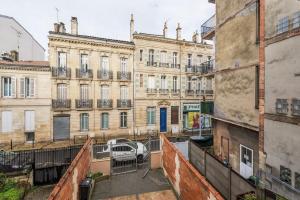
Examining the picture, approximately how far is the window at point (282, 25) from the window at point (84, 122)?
67.1 ft

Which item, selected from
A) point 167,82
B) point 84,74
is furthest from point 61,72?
point 167,82

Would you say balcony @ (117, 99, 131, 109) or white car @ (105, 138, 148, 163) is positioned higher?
balcony @ (117, 99, 131, 109)

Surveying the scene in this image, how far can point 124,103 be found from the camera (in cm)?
2430

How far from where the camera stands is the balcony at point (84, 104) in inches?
875

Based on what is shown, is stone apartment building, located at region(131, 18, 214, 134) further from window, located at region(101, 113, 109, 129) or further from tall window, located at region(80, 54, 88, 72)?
tall window, located at region(80, 54, 88, 72)

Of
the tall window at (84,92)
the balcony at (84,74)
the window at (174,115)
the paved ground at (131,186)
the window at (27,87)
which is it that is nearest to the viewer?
the paved ground at (131,186)

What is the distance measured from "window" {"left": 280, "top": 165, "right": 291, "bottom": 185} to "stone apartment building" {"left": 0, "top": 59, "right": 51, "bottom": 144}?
21.6 meters

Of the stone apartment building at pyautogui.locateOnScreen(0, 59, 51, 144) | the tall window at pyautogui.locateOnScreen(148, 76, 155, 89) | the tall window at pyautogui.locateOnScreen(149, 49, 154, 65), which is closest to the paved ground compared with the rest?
the stone apartment building at pyautogui.locateOnScreen(0, 59, 51, 144)

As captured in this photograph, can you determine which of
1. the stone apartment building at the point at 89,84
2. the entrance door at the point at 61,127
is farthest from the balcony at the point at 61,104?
the entrance door at the point at 61,127

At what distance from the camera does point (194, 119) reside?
2773 centimetres

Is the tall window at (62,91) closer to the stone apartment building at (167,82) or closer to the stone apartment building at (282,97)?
the stone apartment building at (167,82)

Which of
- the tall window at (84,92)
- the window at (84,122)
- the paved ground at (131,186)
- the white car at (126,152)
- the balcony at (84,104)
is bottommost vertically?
the paved ground at (131,186)

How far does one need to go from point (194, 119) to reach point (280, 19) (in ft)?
69.6

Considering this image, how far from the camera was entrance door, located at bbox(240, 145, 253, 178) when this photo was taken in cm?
1011
